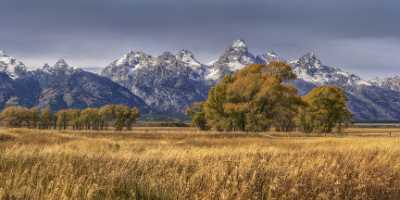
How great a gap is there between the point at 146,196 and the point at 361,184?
571 centimetres

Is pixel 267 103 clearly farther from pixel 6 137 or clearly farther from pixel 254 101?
pixel 6 137

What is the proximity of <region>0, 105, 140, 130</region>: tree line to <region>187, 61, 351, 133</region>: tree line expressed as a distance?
171 feet

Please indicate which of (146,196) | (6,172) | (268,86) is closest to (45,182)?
(6,172)

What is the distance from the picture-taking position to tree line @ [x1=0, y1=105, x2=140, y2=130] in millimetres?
141625

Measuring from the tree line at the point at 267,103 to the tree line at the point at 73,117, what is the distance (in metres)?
52.1

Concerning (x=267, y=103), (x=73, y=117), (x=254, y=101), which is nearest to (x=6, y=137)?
(x=254, y=101)

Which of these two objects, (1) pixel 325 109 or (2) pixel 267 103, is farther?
(1) pixel 325 109

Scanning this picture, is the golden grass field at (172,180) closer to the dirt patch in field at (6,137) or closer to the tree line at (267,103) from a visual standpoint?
the dirt patch in field at (6,137)

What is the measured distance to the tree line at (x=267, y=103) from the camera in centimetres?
8138

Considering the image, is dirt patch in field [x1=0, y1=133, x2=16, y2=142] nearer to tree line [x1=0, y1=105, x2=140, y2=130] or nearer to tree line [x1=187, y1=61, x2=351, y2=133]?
tree line [x1=187, y1=61, x2=351, y2=133]

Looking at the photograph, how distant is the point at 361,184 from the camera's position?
1354 cm

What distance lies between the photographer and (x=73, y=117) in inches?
6476

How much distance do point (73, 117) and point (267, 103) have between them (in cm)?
9571

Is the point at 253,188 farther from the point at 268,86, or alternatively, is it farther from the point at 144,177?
the point at 268,86
